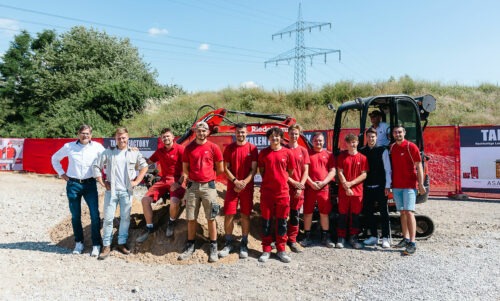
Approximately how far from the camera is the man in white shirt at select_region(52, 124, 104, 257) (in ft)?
19.2

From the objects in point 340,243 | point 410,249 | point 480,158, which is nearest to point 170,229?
point 340,243

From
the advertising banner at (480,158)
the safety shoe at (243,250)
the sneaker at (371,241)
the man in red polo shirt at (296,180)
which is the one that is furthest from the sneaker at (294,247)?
the advertising banner at (480,158)

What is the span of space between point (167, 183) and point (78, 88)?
83.4 ft

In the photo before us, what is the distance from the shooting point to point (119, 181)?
579cm

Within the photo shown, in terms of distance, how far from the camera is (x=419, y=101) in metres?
6.83

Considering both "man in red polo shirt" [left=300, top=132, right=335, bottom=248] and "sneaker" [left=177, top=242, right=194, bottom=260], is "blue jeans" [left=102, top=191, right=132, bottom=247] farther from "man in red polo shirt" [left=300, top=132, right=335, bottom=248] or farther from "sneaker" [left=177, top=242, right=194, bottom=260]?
"man in red polo shirt" [left=300, top=132, right=335, bottom=248]

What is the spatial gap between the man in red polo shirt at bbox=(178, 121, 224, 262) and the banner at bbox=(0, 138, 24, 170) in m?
15.8

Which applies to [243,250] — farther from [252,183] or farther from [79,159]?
[79,159]

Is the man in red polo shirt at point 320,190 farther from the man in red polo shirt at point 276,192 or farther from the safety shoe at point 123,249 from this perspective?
the safety shoe at point 123,249

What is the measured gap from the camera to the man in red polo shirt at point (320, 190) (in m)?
6.16

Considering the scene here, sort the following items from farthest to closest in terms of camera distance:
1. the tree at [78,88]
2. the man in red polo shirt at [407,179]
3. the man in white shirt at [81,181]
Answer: the tree at [78,88]
the man in white shirt at [81,181]
the man in red polo shirt at [407,179]

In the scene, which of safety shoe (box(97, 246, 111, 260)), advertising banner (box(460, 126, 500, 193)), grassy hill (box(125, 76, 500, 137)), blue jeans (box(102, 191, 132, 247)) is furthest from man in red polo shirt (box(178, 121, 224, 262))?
grassy hill (box(125, 76, 500, 137))

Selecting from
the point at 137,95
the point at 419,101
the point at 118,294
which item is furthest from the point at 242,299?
the point at 137,95

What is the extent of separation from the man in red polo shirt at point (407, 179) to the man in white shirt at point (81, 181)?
15.7 ft
